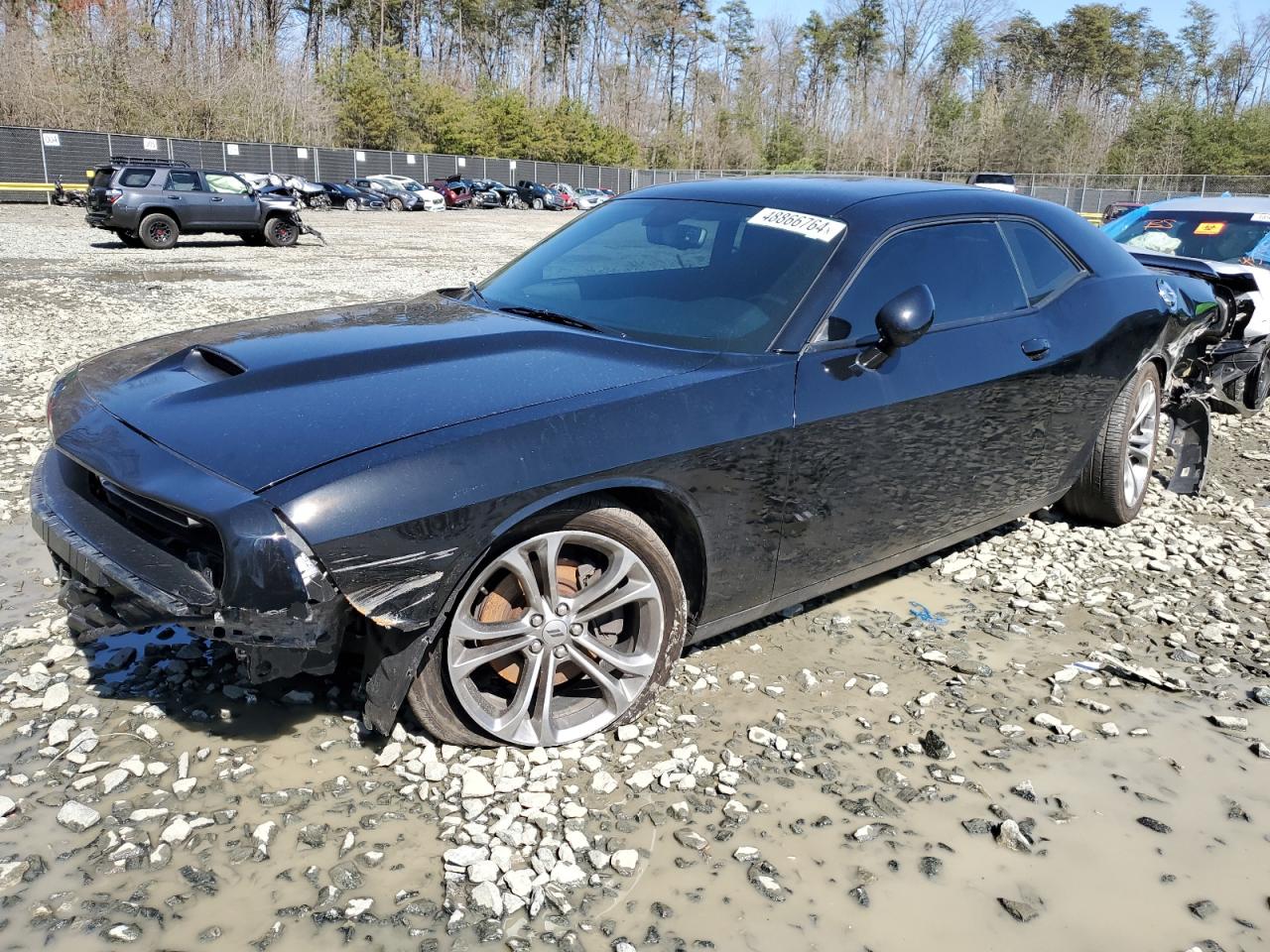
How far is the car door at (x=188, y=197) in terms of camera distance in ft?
67.1

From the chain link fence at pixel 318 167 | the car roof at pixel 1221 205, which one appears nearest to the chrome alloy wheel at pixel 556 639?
the car roof at pixel 1221 205

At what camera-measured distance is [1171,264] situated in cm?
725

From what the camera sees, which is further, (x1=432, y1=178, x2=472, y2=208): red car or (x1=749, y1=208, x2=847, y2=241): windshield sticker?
(x1=432, y1=178, x2=472, y2=208): red car

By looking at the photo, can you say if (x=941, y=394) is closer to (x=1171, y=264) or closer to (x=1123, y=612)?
(x=1123, y=612)

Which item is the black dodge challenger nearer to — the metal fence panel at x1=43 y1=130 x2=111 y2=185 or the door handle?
the door handle

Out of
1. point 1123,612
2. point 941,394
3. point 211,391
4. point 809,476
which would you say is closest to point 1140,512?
point 1123,612

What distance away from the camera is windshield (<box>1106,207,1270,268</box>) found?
8.41 m

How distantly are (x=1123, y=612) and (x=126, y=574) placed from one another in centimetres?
371

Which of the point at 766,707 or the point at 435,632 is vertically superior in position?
the point at 435,632

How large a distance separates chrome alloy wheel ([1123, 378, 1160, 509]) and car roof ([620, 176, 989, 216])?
158cm

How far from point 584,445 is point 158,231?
20.6m

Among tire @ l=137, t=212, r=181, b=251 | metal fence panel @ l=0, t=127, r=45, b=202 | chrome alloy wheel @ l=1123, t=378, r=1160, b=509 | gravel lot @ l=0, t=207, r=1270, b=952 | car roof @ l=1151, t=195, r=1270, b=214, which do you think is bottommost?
gravel lot @ l=0, t=207, r=1270, b=952

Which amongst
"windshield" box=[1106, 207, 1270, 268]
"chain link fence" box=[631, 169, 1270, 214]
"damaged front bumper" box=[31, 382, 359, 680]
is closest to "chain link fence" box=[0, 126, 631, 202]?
"chain link fence" box=[631, 169, 1270, 214]

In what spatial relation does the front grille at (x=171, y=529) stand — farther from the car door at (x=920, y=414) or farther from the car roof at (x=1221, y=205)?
the car roof at (x=1221, y=205)
